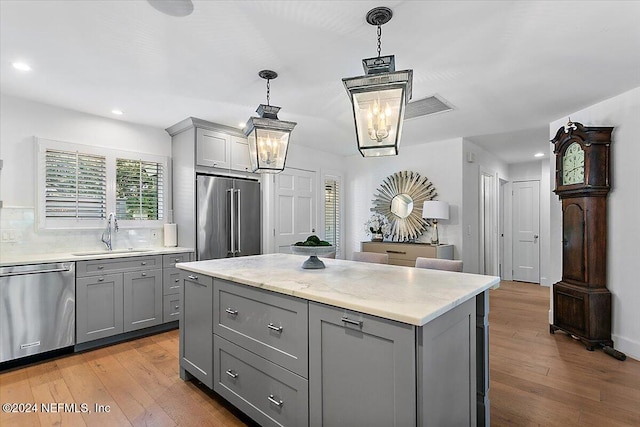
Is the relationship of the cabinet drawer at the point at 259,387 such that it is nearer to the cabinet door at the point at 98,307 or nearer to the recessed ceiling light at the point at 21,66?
the cabinet door at the point at 98,307

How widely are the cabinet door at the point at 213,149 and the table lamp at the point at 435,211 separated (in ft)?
9.52

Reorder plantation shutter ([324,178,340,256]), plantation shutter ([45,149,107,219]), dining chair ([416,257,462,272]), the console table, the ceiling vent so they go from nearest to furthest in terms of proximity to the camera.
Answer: dining chair ([416,257,462,272]) → the ceiling vent → plantation shutter ([45,149,107,219]) → the console table → plantation shutter ([324,178,340,256])

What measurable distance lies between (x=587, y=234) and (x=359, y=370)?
10.5ft

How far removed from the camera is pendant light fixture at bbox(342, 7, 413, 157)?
5.24 ft

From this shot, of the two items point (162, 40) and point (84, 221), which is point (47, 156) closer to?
point (84, 221)

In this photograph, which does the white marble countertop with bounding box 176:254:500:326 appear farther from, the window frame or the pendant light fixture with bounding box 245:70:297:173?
the window frame

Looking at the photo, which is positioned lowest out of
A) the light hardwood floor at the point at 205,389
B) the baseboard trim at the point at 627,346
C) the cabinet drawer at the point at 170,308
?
the light hardwood floor at the point at 205,389

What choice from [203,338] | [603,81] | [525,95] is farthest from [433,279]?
[603,81]

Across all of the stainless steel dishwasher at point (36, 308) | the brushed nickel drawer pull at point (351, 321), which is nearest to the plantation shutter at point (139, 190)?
the stainless steel dishwasher at point (36, 308)

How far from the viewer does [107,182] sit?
12.4ft

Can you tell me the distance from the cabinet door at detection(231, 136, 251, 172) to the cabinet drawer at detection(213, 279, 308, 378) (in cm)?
240

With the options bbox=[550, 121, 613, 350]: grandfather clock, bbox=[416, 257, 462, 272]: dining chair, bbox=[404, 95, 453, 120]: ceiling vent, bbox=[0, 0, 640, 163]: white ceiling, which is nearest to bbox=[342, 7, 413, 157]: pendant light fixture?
bbox=[0, 0, 640, 163]: white ceiling

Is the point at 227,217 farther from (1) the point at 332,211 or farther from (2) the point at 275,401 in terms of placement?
(2) the point at 275,401

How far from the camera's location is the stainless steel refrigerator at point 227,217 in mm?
3936
